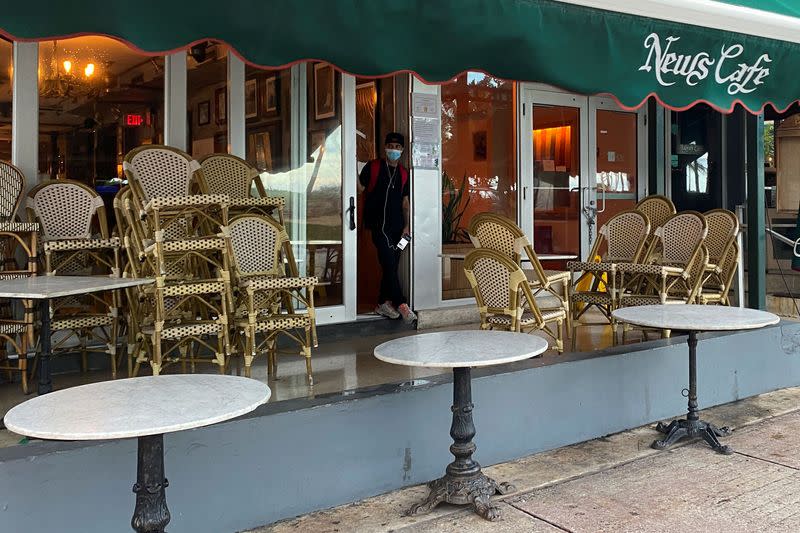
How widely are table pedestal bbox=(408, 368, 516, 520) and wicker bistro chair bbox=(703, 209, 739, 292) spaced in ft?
10.1

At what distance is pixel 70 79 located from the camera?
17.9 ft

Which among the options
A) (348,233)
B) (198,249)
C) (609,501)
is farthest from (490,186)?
(609,501)

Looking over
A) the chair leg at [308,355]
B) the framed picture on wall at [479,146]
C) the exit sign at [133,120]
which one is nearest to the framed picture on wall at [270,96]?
the exit sign at [133,120]

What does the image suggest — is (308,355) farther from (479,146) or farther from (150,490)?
(479,146)

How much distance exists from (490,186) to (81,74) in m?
3.86

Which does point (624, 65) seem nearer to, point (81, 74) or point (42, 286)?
point (42, 286)

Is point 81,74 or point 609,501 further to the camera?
point 81,74

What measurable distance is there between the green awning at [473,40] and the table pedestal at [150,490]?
137cm

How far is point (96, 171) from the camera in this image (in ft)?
18.0

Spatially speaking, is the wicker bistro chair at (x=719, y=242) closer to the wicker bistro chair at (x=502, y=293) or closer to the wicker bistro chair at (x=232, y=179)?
the wicker bistro chair at (x=502, y=293)

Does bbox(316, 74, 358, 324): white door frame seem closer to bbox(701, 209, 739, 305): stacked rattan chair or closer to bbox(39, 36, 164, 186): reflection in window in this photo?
bbox(39, 36, 164, 186): reflection in window

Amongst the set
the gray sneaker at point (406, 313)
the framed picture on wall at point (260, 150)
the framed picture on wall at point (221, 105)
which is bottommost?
the gray sneaker at point (406, 313)

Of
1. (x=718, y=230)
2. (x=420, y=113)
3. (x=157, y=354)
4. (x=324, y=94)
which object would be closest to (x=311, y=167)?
(x=324, y=94)

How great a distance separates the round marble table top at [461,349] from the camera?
9.07 feet
